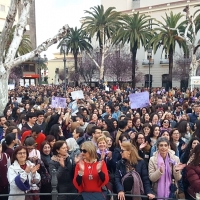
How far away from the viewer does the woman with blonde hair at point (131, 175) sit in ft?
14.9

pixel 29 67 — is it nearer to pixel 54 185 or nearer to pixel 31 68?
pixel 31 68

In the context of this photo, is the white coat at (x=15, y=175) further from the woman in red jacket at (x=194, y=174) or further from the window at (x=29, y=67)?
the window at (x=29, y=67)

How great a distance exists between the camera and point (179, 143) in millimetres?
6836

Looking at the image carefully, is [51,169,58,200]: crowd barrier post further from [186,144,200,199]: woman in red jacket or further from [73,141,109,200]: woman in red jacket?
[186,144,200,199]: woman in red jacket

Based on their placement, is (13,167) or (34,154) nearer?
(13,167)

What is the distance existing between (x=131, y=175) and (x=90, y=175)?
2.39 ft

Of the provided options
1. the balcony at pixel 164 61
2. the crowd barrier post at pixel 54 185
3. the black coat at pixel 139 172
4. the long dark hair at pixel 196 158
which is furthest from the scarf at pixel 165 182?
the balcony at pixel 164 61

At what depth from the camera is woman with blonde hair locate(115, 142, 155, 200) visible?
14.9 ft

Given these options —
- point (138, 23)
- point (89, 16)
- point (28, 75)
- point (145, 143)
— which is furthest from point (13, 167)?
point (28, 75)

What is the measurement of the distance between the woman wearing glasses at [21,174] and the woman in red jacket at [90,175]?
27.9 inches

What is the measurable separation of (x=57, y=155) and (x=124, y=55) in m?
41.9

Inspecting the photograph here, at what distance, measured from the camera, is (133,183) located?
14.9ft

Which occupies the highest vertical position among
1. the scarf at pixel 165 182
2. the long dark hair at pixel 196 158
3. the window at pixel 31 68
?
the window at pixel 31 68

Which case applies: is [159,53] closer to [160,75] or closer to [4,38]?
[160,75]
